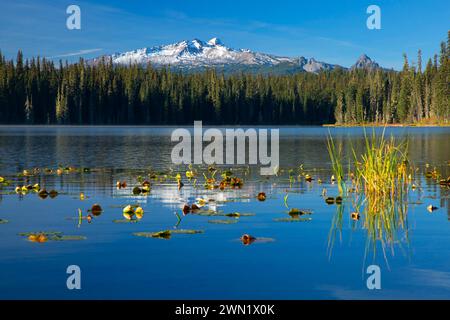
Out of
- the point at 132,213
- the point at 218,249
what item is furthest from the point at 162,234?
the point at 132,213

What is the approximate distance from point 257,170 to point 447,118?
133862 millimetres

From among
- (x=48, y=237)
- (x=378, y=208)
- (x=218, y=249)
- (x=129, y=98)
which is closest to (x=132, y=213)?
(x=48, y=237)

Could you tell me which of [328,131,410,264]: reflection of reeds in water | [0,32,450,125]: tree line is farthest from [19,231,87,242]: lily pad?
[0,32,450,125]: tree line

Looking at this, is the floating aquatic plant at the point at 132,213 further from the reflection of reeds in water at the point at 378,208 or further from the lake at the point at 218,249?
the reflection of reeds in water at the point at 378,208

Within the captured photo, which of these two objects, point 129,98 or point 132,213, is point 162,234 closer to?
point 132,213

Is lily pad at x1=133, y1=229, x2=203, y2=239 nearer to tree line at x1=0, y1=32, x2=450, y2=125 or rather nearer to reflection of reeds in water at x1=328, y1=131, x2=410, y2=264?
reflection of reeds in water at x1=328, y1=131, x2=410, y2=264

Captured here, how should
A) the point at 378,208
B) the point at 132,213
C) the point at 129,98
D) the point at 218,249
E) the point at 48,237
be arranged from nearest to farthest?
the point at 218,249
the point at 48,237
the point at 132,213
the point at 378,208
the point at 129,98

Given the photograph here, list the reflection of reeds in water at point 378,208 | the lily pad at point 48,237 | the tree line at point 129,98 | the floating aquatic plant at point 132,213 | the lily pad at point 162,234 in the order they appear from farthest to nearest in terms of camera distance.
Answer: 1. the tree line at point 129,98
2. the floating aquatic plant at point 132,213
3. the reflection of reeds in water at point 378,208
4. the lily pad at point 162,234
5. the lily pad at point 48,237

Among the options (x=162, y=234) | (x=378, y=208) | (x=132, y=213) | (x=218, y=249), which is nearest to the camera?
(x=218, y=249)

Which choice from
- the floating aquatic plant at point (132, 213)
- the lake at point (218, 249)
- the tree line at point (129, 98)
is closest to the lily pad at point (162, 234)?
the lake at point (218, 249)

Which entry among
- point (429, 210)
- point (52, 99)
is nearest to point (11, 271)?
point (429, 210)

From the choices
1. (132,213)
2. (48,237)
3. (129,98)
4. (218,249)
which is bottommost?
(218,249)

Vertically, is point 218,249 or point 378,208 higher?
point 378,208

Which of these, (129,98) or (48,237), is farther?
(129,98)
